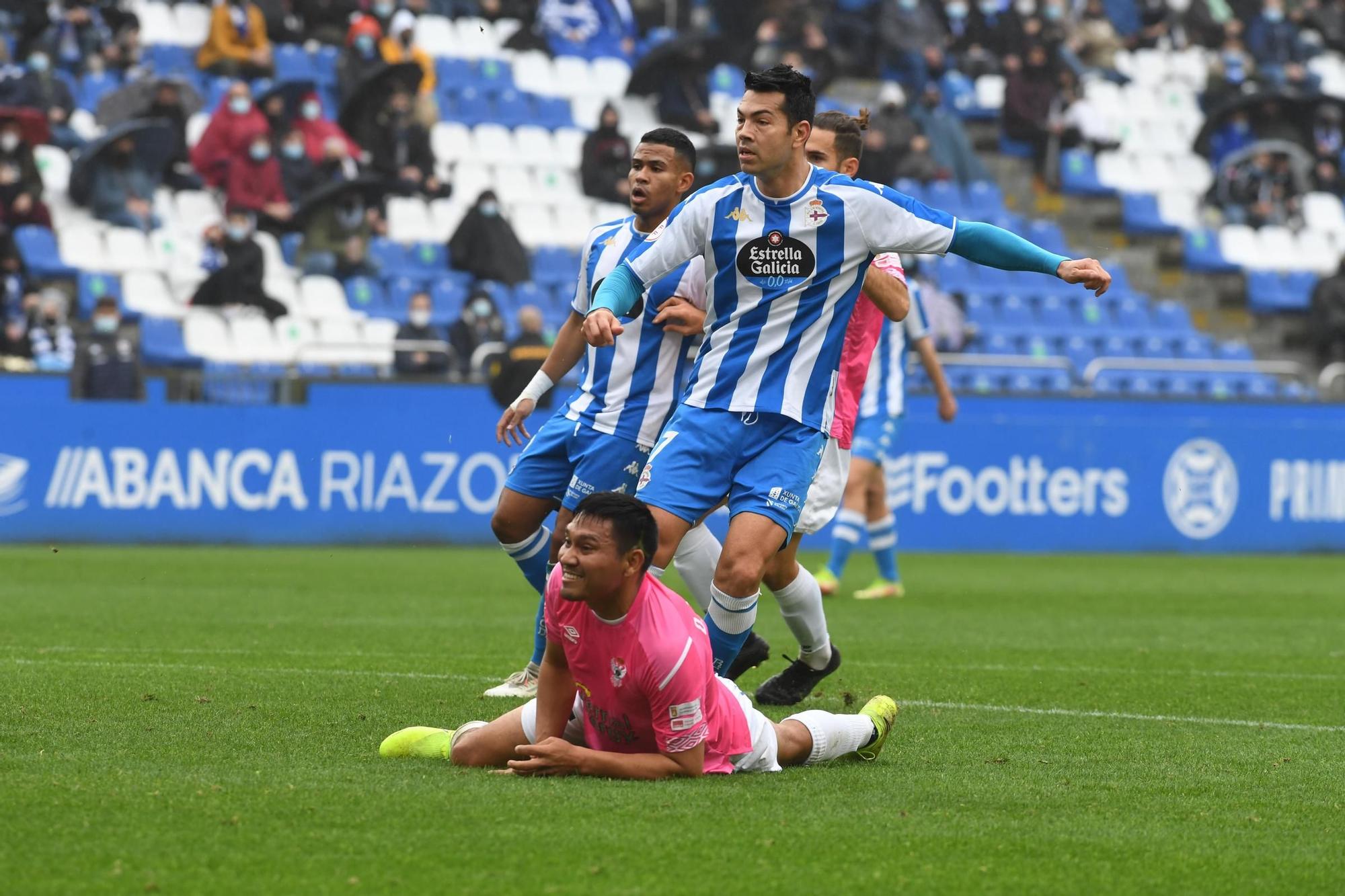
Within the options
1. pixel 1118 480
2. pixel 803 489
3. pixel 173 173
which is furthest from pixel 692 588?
pixel 173 173

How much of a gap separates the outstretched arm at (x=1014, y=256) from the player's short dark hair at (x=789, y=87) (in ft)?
2.05

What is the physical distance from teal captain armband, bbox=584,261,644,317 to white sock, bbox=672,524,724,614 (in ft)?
4.68

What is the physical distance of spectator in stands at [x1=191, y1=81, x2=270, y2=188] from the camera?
63.6ft

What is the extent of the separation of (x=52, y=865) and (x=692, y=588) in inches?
148

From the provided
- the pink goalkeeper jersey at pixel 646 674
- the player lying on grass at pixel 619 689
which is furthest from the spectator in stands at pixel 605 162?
the pink goalkeeper jersey at pixel 646 674

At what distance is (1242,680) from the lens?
854 cm

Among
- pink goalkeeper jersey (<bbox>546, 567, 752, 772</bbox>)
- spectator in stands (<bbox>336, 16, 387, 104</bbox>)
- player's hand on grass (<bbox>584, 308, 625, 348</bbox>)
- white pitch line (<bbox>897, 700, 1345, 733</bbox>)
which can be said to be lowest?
white pitch line (<bbox>897, 700, 1345, 733</bbox>)

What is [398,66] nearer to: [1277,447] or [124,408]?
[124,408]

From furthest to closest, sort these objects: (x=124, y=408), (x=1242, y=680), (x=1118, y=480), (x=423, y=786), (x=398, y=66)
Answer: (x=398, y=66)
(x=1118, y=480)
(x=124, y=408)
(x=1242, y=680)
(x=423, y=786)

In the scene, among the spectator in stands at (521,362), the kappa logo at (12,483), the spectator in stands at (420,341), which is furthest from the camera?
the spectator in stands at (420,341)

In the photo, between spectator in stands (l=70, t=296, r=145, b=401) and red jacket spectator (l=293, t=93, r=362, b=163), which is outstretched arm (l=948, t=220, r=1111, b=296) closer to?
spectator in stands (l=70, t=296, r=145, b=401)

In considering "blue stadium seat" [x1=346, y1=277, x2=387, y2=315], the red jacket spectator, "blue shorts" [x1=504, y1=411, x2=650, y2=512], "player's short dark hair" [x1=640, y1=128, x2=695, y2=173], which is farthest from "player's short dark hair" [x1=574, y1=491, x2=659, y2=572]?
the red jacket spectator

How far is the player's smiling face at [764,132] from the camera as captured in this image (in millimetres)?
5922

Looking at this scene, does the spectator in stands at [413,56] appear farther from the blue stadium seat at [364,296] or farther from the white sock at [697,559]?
the white sock at [697,559]
